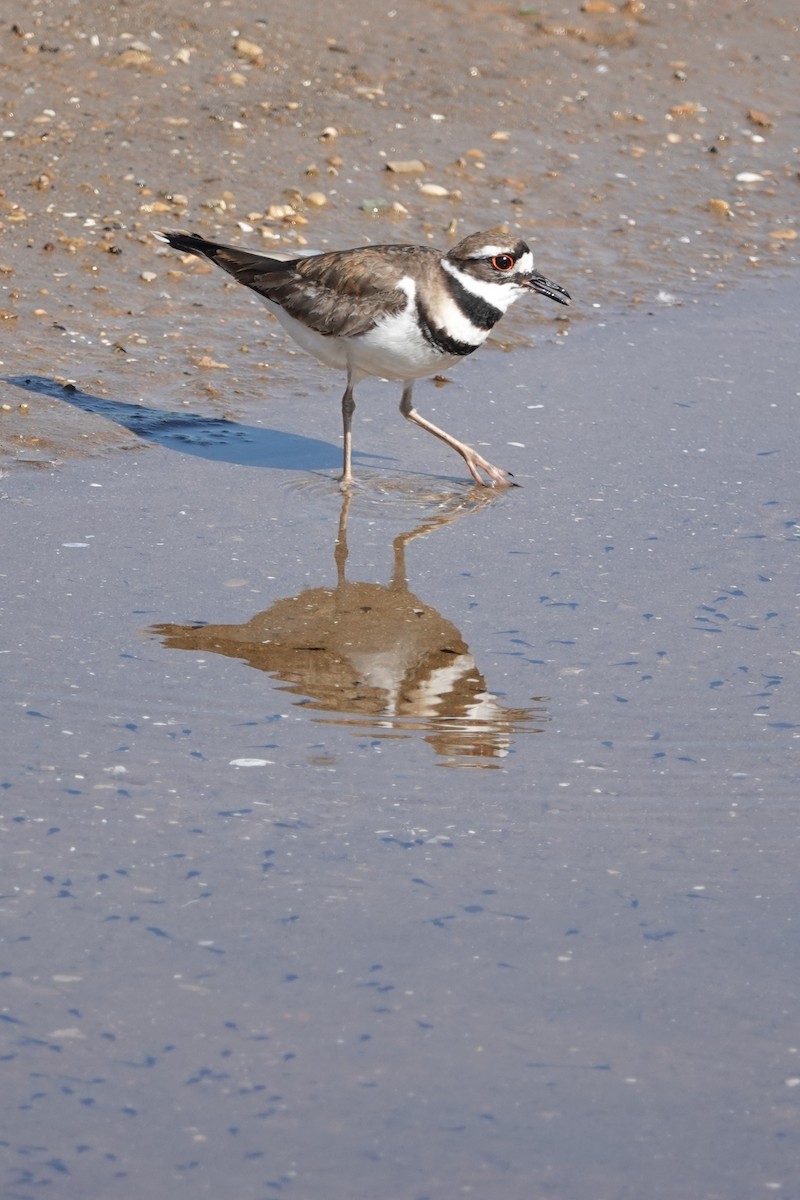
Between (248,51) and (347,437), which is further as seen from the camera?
(248,51)

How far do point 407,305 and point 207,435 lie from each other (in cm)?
115

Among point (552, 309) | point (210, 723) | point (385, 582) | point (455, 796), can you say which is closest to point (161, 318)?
point (552, 309)

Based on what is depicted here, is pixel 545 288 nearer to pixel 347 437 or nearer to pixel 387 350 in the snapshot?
pixel 387 350

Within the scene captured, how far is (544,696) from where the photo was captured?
5.18m

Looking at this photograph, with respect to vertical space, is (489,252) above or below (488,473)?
above

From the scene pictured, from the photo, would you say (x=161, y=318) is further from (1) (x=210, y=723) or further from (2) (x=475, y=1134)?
(2) (x=475, y=1134)

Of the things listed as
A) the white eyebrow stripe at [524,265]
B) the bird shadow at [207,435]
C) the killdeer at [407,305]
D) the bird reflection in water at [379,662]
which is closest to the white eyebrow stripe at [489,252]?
the killdeer at [407,305]

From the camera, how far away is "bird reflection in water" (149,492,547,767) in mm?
4973

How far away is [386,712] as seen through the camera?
5055mm

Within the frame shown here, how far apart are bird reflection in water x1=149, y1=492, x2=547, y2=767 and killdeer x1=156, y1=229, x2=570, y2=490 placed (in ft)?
3.46

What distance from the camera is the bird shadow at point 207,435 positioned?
23.6 ft

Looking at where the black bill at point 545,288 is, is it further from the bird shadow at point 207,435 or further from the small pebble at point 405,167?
the small pebble at point 405,167

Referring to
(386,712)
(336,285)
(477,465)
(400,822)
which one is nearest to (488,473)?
(477,465)

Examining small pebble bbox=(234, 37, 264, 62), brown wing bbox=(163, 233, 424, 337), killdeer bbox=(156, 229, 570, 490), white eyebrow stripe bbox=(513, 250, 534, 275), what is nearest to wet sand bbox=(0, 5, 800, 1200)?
killdeer bbox=(156, 229, 570, 490)
